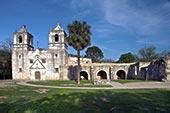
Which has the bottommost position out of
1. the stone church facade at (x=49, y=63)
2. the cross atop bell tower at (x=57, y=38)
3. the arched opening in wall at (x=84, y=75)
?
the arched opening in wall at (x=84, y=75)

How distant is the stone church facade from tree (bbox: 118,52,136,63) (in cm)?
2819

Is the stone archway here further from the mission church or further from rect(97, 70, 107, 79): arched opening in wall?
rect(97, 70, 107, 79): arched opening in wall

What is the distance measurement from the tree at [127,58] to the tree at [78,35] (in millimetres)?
48565

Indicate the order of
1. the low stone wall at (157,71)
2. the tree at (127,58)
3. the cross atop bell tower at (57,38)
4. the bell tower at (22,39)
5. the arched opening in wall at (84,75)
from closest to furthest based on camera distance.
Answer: the low stone wall at (157,71)
the cross atop bell tower at (57,38)
the bell tower at (22,39)
the arched opening in wall at (84,75)
the tree at (127,58)

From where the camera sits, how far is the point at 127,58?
88.2 metres

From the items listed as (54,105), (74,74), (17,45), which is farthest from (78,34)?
(54,105)

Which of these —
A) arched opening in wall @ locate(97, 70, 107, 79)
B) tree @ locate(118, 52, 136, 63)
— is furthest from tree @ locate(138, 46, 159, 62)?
arched opening in wall @ locate(97, 70, 107, 79)

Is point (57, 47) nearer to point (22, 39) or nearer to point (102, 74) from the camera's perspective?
point (22, 39)

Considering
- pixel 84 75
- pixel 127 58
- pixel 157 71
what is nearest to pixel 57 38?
pixel 84 75

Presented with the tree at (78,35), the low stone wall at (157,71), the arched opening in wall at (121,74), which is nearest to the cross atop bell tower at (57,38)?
the arched opening in wall at (121,74)

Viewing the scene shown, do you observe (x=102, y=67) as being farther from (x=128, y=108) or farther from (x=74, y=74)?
(x=128, y=108)

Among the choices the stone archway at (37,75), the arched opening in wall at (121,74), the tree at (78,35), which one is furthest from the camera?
the arched opening in wall at (121,74)

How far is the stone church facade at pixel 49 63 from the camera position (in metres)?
55.8

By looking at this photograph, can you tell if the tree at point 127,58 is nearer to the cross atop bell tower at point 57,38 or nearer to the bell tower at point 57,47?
the bell tower at point 57,47
